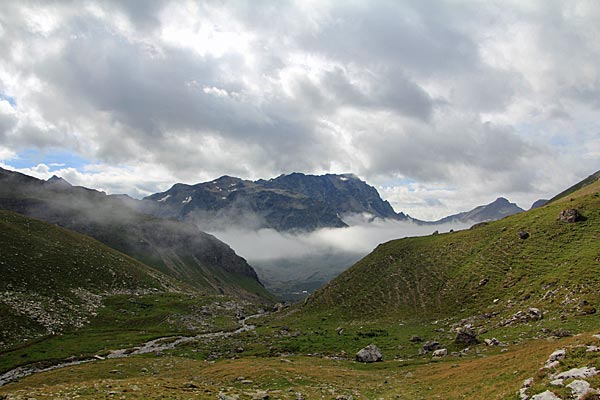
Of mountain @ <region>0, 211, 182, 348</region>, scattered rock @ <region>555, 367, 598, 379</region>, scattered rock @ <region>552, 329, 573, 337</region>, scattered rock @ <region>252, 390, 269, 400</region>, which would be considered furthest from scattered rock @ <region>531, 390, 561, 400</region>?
mountain @ <region>0, 211, 182, 348</region>

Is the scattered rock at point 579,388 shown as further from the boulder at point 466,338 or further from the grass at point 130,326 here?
the grass at point 130,326

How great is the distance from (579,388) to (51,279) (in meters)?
155

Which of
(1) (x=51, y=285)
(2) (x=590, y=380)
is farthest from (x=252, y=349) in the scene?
(1) (x=51, y=285)

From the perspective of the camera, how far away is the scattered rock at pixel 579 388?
17672 millimetres

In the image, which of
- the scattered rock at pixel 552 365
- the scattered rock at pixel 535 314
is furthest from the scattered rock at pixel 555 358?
the scattered rock at pixel 535 314

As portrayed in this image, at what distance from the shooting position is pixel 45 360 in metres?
77.1

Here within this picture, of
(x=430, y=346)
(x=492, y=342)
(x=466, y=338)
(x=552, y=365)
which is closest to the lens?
(x=552, y=365)

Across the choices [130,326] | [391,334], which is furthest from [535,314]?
[130,326]

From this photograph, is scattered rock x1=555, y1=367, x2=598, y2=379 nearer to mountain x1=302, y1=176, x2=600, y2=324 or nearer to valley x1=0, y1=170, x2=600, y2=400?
valley x1=0, y1=170, x2=600, y2=400

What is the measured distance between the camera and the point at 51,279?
130 meters

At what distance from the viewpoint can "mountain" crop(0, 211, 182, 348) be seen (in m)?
100

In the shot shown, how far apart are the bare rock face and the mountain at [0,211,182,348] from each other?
146 m

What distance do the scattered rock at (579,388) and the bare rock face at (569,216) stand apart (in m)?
98.5

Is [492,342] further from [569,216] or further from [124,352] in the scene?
[124,352]
